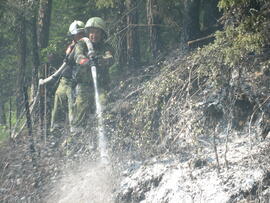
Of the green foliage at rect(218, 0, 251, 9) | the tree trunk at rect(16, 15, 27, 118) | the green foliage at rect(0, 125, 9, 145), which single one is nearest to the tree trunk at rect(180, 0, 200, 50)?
the green foliage at rect(218, 0, 251, 9)

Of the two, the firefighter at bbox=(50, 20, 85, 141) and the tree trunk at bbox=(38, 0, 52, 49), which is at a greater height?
the tree trunk at bbox=(38, 0, 52, 49)

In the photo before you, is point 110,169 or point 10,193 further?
point 10,193

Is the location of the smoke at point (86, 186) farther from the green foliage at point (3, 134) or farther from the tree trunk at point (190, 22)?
the green foliage at point (3, 134)

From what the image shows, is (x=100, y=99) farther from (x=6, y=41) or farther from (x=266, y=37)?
(x=6, y=41)

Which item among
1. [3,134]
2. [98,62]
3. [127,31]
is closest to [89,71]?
[98,62]

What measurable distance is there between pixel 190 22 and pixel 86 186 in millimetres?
3685

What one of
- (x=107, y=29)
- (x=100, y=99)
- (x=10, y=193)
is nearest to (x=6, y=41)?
(x=107, y=29)

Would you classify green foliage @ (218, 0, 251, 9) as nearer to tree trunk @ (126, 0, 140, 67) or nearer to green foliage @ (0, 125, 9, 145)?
tree trunk @ (126, 0, 140, 67)

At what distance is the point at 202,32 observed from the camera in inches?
415

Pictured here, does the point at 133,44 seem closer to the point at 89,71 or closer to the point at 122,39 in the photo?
the point at 122,39

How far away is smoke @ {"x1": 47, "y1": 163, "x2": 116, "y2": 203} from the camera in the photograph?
835cm

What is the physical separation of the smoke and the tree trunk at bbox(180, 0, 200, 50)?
2956 mm

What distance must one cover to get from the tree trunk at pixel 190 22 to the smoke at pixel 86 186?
2956 millimetres

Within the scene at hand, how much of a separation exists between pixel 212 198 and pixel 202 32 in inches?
174
